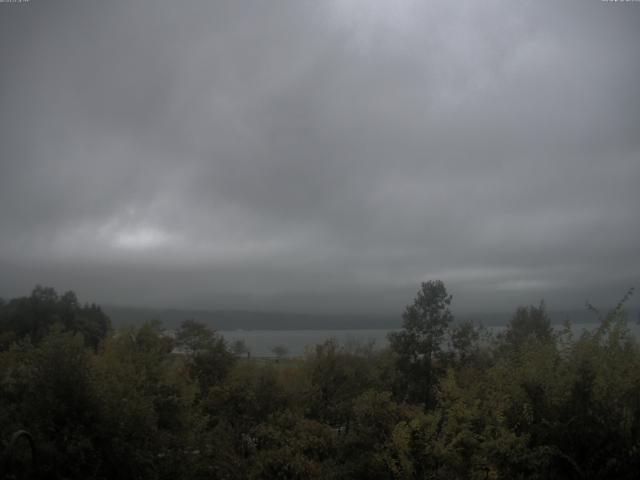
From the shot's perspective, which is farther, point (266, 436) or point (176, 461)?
point (266, 436)

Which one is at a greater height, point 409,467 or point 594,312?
point 594,312

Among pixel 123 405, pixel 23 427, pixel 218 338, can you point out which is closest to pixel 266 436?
pixel 123 405

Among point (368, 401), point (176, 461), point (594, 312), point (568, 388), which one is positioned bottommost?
point (176, 461)

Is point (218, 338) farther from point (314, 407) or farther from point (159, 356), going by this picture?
point (159, 356)

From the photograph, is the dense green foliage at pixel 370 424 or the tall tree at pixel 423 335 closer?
the dense green foliage at pixel 370 424

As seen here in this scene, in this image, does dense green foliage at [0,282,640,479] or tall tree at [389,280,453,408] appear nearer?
dense green foliage at [0,282,640,479]

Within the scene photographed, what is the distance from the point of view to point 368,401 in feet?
59.4

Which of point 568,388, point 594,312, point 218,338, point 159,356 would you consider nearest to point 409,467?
point 568,388

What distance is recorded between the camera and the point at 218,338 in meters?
43.0

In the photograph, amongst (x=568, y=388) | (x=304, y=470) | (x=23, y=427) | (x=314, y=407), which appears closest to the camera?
(x=568, y=388)

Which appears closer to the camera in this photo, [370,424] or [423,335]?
[370,424]

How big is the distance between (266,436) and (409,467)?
7598 mm

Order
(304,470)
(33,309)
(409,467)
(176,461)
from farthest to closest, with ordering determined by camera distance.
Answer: (33,309) → (304,470) → (176,461) → (409,467)

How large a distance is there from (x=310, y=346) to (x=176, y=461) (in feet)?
95.8
